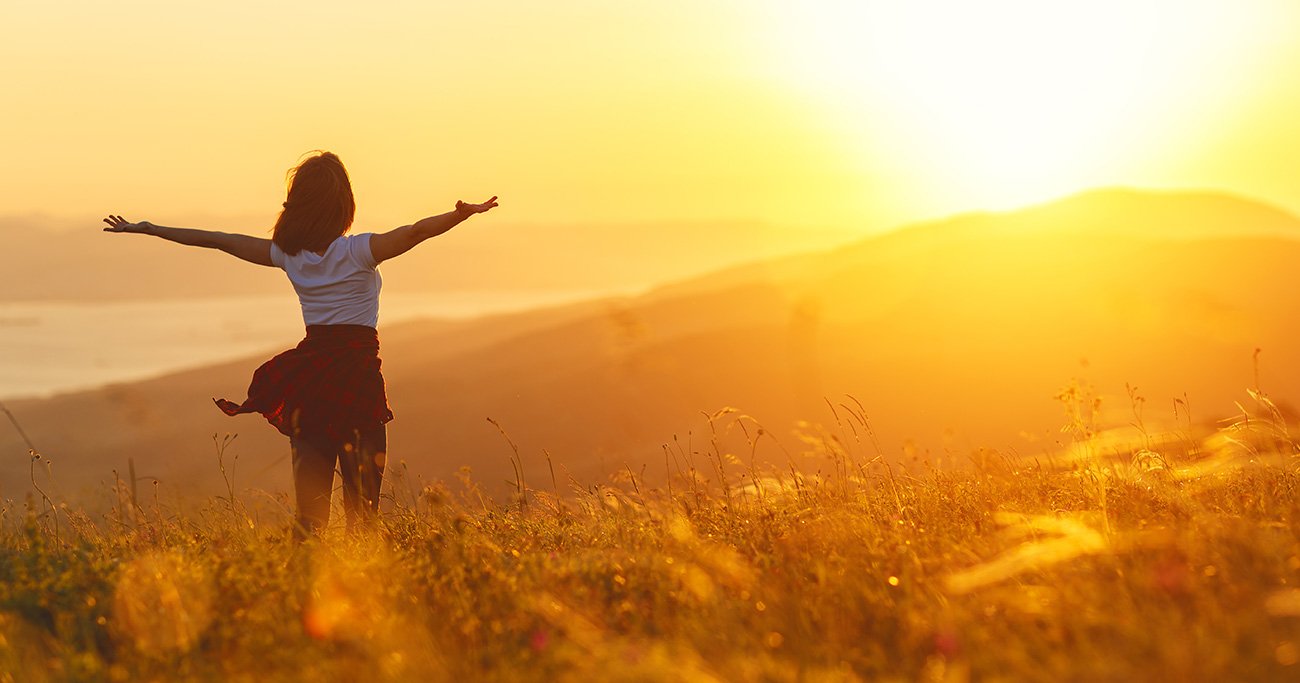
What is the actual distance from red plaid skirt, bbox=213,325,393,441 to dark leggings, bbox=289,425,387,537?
2.8 inches

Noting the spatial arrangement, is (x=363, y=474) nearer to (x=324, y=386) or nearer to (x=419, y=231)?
(x=324, y=386)

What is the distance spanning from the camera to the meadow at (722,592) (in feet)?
11.0

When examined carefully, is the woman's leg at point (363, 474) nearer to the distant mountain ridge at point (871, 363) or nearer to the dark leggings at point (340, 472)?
the dark leggings at point (340, 472)

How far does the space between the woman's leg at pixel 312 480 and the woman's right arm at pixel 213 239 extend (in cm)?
104

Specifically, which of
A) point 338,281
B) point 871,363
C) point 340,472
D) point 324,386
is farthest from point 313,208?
point 871,363

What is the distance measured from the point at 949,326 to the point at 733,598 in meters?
38.9

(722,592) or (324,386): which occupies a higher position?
(324,386)

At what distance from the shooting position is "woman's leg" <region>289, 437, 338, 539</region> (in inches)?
234

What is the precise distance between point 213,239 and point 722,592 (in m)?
3.76

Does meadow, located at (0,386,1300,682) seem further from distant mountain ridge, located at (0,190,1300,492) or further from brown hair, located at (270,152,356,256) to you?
distant mountain ridge, located at (0,190,1300,492)

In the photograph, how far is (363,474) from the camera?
606 centimetres

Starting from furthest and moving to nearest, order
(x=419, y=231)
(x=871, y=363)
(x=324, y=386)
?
(x=871, y=363)
(x=324, y=386)
(x=419, y=231)

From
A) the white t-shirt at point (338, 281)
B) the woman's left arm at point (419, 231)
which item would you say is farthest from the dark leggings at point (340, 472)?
the woman's left arm at point (419, 231)

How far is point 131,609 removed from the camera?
13.8ft
